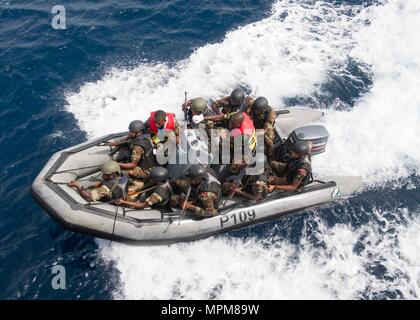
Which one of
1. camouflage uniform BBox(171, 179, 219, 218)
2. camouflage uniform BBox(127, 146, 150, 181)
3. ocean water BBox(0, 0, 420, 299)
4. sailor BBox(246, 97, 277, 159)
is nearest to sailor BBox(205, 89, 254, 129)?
sailor BBox(246, 97, 277, 159)

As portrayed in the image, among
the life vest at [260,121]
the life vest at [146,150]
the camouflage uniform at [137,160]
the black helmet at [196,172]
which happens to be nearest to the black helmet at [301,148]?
the life vest at [260,121]

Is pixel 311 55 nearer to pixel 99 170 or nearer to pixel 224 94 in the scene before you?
pixel 224 94

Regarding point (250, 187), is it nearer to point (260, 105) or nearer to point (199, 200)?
point (199, 200)

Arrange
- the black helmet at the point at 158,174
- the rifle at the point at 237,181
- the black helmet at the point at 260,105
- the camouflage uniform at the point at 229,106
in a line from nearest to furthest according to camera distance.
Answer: the black helmet at the point at 158,174
the rifle at the point at 237,181
the black helmet at the point at 260,105
the camouflage uniform at the point at 229,106

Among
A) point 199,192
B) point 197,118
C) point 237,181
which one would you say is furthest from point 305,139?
point 199,192

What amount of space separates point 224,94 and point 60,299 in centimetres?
780

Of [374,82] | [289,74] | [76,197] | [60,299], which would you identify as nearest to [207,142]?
[76,197]

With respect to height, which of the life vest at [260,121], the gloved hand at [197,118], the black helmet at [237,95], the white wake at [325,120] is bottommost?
the white wake at [325,120]

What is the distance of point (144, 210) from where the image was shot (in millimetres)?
8281

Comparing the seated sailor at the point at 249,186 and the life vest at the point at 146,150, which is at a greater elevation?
the life vest at the point at 146,150

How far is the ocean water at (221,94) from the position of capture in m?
8.03

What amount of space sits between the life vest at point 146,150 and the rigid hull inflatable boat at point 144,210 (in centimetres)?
45

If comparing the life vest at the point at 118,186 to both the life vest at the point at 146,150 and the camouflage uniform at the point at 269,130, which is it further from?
the camouflage uniform at the point at 269,130

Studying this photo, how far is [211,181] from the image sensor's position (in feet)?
26.0
